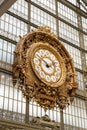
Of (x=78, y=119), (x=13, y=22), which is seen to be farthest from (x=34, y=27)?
(x=78, y=119)

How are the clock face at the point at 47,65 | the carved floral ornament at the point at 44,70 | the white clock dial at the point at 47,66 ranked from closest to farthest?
the carved floral ornament at the point at 44,70, the clock face at the point at 47,65, the white clock dial at the point at 47,66

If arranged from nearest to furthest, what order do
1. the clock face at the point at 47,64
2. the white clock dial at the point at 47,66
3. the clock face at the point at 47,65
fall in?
the clock face at the point at 47,64
the clock face at the point at 47,65
the white clock dial at the point at 47,66

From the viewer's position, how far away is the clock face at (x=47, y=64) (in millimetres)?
21406

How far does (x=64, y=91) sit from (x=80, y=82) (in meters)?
3.37

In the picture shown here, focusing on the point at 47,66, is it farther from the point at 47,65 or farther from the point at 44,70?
the point at 44,70

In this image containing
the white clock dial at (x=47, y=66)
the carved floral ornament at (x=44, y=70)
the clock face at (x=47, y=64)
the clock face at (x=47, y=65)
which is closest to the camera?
the carved floral ornament at (x=44, y=70)

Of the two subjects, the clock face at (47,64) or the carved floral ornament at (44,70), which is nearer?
the carved floral ornament at (44,70)

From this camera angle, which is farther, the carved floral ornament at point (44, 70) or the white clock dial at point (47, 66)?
the white clock dial at point (47, 66)

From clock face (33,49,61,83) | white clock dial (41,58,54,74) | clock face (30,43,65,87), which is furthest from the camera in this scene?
white clock dial (41,58,54,74)

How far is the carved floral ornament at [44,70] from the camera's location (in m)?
20.0

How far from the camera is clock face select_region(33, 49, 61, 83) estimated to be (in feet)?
70.8

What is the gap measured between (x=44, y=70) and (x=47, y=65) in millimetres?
669

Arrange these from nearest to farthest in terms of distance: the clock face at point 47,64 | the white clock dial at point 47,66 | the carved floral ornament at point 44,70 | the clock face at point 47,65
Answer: the carved floral ornament at point 44,70
the clock face at point 47,64
the clock face at point 47,65
the white clock dial at point 47,66

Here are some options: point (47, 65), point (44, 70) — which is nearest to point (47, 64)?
point (47, 65)
